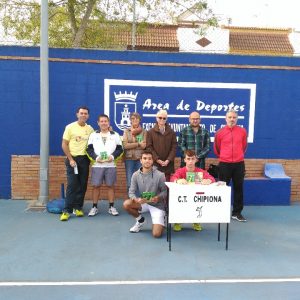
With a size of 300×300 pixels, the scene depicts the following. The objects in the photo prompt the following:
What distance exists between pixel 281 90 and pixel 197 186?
3652mm

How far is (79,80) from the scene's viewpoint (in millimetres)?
7684

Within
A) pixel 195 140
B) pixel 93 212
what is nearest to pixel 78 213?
Result: pixel 93 212

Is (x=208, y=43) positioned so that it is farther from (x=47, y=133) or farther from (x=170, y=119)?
(x=47, y=133)

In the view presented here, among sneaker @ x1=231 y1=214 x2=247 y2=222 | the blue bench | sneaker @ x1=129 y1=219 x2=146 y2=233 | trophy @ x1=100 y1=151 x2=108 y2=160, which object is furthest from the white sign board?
the blue bench

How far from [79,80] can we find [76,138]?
58.5 inches

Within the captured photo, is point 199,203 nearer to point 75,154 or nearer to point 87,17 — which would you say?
point 75,154

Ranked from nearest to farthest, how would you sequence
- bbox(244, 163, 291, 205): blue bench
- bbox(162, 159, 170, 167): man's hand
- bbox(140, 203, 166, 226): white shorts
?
bbox(140, 203, 166, 226): white shorts
bbox(162, 159, 170, 167): man's hand
bbox(244, 163, 291, 205): blue bench

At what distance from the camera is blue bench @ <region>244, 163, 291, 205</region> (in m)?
7.78

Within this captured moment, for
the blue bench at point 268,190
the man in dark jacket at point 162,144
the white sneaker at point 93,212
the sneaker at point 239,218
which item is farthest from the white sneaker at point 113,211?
the blue bench at point 268,190

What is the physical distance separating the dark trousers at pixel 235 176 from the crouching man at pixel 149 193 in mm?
1353

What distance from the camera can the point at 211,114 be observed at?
791 cm

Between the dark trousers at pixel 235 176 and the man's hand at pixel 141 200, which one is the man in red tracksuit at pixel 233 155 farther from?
the man's hand at pixel 141 200

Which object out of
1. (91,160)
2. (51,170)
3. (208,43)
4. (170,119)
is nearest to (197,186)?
(91,160)

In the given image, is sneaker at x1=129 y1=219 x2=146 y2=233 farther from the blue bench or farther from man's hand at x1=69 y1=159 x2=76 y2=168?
the blue bench
